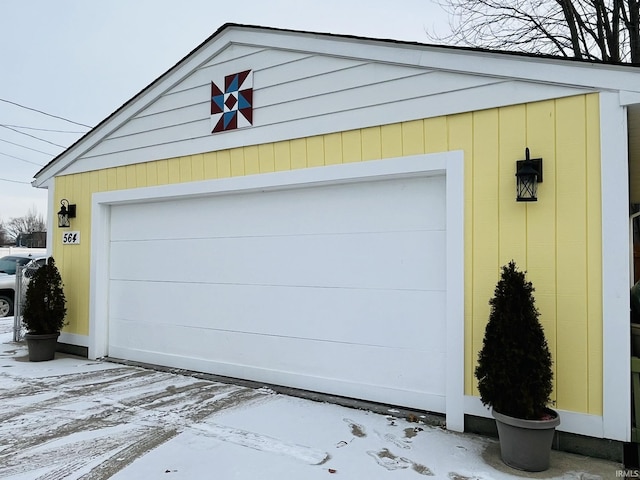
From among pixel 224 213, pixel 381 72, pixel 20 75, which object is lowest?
pixel 224 213

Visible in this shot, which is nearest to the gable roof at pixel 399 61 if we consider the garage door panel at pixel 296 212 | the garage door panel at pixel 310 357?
the garage door panel at pixel 296 212

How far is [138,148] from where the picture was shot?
5.60 meters

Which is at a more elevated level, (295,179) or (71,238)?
(295,179)

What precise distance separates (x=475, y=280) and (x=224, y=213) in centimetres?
278

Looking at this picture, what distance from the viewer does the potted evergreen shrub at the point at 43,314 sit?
5.59m

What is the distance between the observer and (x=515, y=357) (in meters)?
2.74

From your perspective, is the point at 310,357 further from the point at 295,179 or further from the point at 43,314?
the point at 43,314

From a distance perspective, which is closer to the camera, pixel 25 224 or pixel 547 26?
pixel 547 26

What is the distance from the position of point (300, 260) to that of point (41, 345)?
3.67 metres

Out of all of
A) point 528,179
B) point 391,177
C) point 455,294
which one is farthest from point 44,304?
point 528,179

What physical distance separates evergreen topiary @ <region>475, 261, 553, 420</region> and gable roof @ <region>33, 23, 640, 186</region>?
1379mm

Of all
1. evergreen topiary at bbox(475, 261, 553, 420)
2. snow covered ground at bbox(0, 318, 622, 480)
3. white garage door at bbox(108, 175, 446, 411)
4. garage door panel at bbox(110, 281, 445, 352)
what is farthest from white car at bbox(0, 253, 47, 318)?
evergreen topiary at bbox(475, 261, 553, 420)

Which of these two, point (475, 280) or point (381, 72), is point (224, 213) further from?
point (475, 280)

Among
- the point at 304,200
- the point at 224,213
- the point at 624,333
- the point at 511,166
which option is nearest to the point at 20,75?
the point at 224,213
